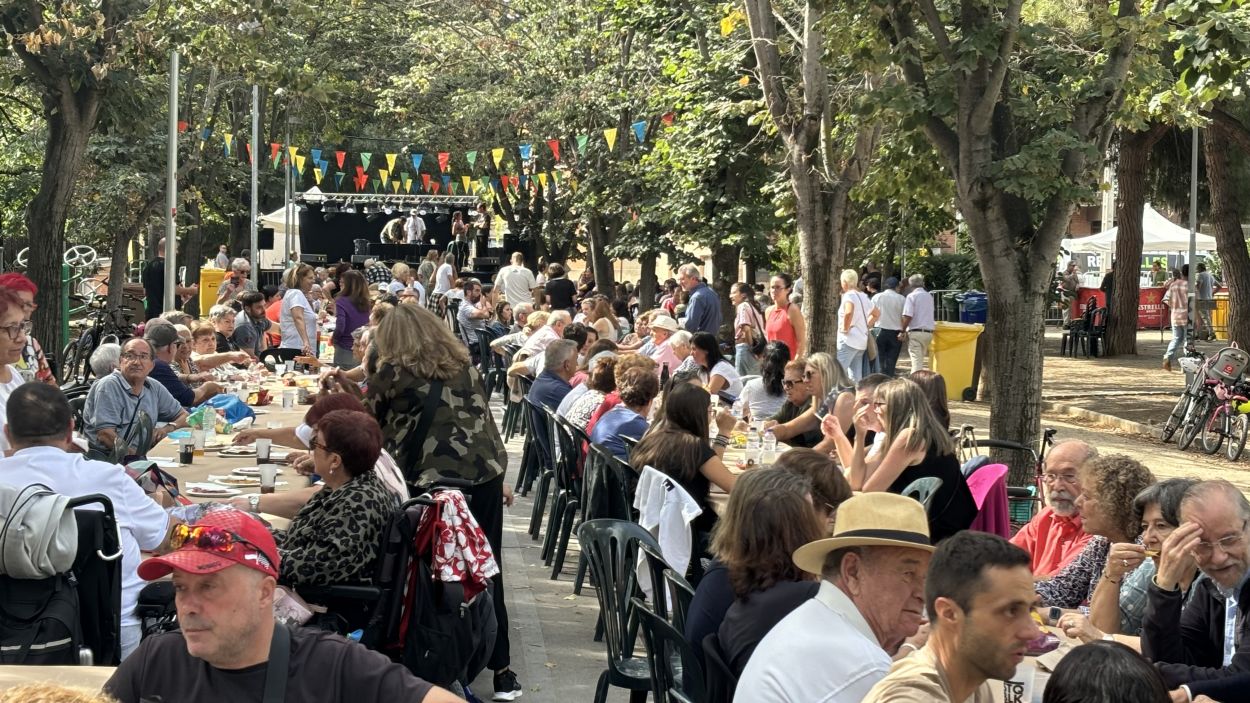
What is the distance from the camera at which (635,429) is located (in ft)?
28.3

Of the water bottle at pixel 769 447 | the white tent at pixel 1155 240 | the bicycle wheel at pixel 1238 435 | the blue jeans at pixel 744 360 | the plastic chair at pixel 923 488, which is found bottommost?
the bicycle wheel at pixel 1238 435

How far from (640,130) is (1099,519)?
24.7 m

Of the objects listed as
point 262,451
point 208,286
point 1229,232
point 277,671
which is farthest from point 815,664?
point 208,286

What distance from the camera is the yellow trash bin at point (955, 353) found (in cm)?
2088

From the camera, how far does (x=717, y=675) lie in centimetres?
450

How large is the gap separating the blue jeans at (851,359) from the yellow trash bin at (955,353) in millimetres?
2910

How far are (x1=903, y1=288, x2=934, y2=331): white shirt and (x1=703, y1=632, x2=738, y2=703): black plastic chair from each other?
Result: 53.8 feet

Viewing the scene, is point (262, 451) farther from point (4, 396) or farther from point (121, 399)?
point (4, 396)

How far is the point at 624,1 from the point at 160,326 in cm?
1211

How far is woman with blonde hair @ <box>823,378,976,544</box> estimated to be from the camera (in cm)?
703

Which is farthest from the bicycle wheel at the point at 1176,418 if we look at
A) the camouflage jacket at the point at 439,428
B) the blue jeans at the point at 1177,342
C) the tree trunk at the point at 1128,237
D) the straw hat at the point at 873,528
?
the straw hat at the point at 873,528

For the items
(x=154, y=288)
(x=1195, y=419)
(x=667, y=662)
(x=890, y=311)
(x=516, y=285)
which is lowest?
(x=1195, y=419)

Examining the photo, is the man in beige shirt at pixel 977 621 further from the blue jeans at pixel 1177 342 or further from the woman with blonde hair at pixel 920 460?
the blue jeans at pixel 1177 342

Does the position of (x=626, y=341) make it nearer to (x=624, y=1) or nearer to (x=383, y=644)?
(x=624, y=1)
